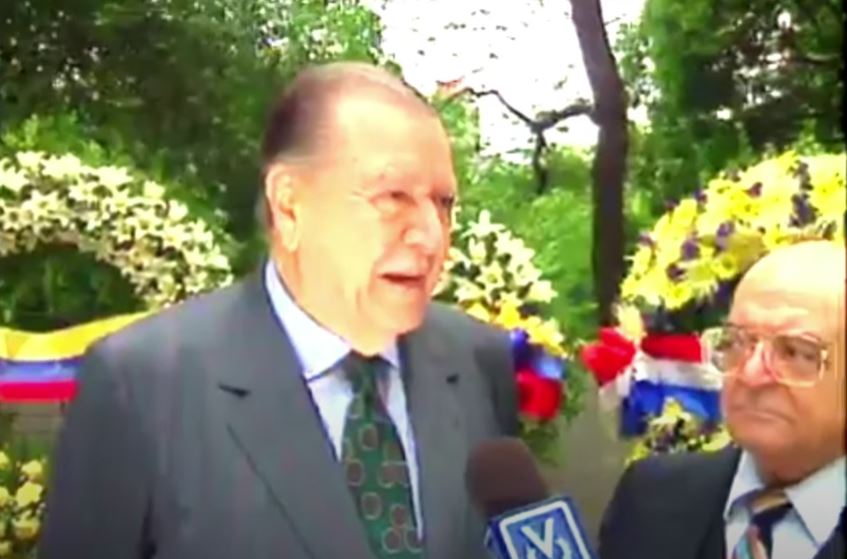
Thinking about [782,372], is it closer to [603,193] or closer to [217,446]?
[603,193]

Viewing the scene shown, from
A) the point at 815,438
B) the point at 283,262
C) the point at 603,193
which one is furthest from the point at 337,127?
the point at 815,438

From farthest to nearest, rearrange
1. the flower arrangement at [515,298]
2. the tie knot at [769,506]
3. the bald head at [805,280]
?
1. the flower arrangement at [515,298]
2. the tie knot at [769,506]
3. the bald head at [805,280]

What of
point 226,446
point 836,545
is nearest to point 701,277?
point 836,545

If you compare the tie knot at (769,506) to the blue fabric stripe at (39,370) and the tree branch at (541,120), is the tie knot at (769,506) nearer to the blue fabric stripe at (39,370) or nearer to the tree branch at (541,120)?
the tree branch at (541,120)

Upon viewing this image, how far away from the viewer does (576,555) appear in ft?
5.77

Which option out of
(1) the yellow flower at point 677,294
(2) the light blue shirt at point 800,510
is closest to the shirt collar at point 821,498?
(2) the light blue shirt at point 800,510

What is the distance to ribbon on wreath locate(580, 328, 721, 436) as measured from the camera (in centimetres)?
187

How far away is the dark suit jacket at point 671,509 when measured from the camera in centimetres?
183

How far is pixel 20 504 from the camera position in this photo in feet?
6.28

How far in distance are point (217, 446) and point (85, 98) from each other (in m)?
0.48

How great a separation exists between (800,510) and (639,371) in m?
0.25

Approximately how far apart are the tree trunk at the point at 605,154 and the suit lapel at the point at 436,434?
0.65 feet

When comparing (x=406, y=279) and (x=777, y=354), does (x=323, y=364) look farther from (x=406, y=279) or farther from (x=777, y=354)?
(x=777, y=354)

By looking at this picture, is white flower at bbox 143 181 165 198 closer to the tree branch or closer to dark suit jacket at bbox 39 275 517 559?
dark suit jacket at bbox 39 275 517 559
